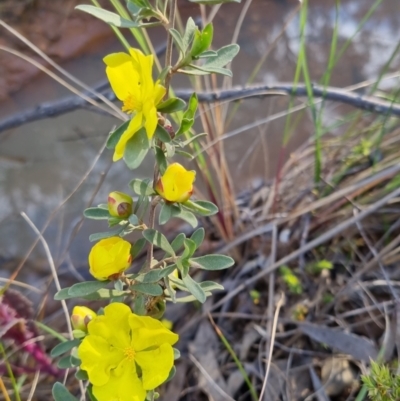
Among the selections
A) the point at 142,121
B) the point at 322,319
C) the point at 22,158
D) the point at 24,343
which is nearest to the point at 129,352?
the point at 142,121

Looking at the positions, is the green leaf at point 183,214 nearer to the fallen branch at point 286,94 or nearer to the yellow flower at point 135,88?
the yellow flower at point 135,88

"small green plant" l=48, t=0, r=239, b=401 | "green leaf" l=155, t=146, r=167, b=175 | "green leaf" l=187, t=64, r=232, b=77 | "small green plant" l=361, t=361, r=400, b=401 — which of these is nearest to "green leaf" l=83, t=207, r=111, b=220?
"small green plant" l=48, t=0, r=239, b=401

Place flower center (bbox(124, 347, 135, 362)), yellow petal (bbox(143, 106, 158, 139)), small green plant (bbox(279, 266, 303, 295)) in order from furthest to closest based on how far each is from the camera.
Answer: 1. small green plant (bbox(279, 266, 303, 295))
2. flower center (bbox(124, 347, 135, 362))
3. yellow petal (bbox(143, 106, 158, 139))

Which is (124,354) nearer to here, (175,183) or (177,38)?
(175,183)

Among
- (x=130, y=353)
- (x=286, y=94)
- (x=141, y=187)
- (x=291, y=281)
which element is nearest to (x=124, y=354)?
(x=130, y=353)

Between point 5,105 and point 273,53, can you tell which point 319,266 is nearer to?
point 273,53

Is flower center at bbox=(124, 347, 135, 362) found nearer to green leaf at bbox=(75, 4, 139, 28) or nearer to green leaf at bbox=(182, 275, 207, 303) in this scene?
green leaf at bbox=(182, 275, 207, 303)

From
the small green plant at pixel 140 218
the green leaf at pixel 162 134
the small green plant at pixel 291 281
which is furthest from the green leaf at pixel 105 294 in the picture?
the small green plant at pixel 291 281
